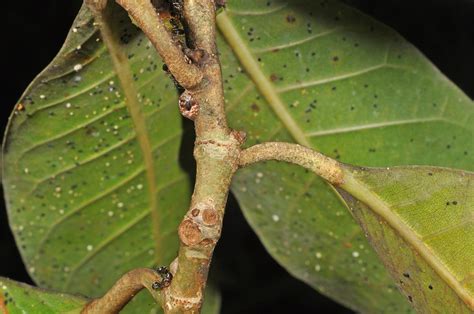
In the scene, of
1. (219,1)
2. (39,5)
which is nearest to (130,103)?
(219,1)

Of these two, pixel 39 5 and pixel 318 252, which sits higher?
pixel 39 5

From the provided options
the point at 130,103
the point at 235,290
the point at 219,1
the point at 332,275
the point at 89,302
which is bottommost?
the point at 235,290

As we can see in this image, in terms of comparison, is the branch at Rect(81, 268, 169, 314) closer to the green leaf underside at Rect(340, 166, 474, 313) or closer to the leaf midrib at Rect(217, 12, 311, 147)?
the green leaf underside at Rect(340, 166, 474, 313)

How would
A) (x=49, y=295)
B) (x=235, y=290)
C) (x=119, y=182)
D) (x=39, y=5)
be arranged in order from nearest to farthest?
(x=49, y=295), (x=119, y=182), (x=39, y=5), (x=235, y=290)

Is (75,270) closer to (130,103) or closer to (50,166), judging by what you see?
(50,166)

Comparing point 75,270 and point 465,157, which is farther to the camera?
point 75,270

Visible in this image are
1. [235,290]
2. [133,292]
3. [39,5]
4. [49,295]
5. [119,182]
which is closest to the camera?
[133,292]

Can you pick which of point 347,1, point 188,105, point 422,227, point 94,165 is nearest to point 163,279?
point 188,105
